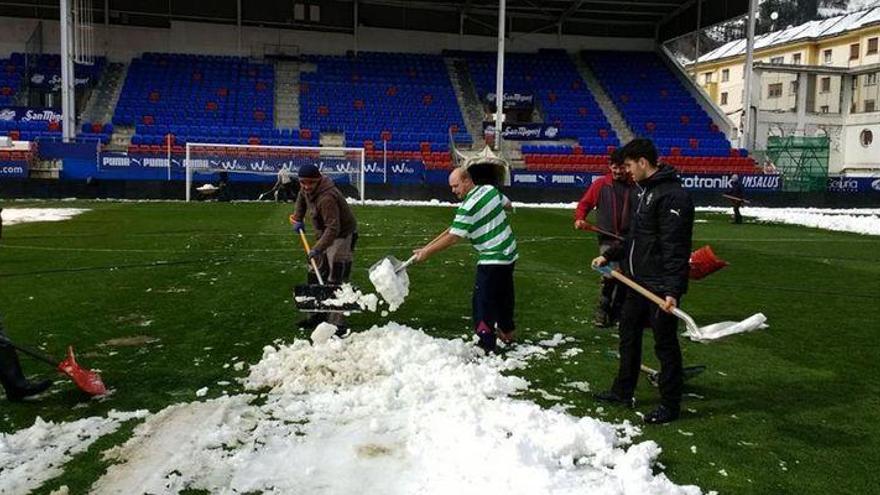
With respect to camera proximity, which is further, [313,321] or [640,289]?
[313,321]

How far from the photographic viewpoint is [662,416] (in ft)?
16.6

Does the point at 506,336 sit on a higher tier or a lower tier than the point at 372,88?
lower

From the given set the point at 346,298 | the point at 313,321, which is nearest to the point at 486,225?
the point at 346,298

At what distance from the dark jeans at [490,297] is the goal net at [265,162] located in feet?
76.3

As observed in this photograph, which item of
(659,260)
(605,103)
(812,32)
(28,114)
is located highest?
(812,32)

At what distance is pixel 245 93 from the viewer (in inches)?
1540

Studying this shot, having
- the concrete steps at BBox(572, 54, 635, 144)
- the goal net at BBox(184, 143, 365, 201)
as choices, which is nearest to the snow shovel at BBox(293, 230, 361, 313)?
the goal net at BBox(184, 143, 365, 201)

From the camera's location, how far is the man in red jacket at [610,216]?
7.69m

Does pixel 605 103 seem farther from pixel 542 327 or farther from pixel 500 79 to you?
pixel 542 327

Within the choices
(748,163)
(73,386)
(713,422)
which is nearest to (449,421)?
(713,422)

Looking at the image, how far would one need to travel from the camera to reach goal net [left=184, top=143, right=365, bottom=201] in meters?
29.9

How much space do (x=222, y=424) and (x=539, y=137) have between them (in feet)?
Answer: 115

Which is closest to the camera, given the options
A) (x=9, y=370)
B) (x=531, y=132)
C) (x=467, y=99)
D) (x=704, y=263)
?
(x=9, y=370)

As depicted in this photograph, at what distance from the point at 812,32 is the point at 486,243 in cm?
6774
